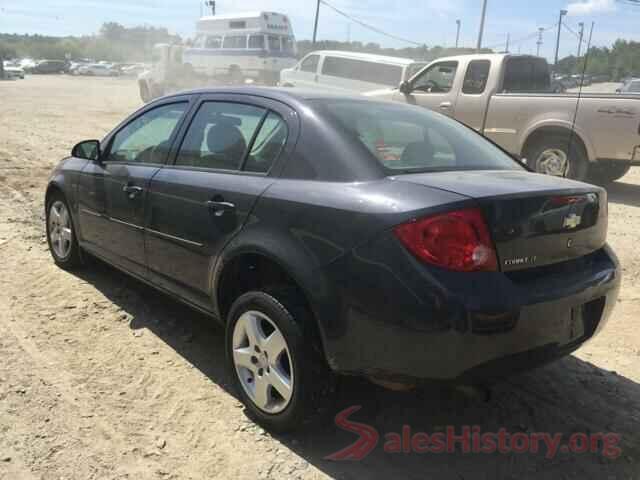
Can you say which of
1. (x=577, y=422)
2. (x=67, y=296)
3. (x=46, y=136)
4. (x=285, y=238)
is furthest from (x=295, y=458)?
(x=46, y=136)

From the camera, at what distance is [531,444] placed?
284 centimetres

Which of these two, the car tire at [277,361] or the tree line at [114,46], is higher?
the tree line at [114,46]

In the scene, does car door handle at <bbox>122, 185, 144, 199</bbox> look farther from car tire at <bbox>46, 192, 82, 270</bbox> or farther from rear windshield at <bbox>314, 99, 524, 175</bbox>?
rear windshield at <bbox>314, 99, 524, 175</bbox>

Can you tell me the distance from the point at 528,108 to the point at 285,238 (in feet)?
24.5

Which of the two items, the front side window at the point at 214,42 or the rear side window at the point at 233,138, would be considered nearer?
the rear side window at the point at 233,138

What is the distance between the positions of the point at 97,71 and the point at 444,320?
68.5 metres

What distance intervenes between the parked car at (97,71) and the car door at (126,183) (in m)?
65.1

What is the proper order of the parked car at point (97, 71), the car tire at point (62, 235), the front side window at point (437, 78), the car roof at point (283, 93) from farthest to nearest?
1. the parked car at point (97, 71)
2. the front side window at point (437, 78)
3. the car tire at point (62, 235)
4. the car roof at point (283, 93)

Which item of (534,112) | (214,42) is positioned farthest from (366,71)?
(214,42)

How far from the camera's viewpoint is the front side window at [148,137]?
3.81 meters

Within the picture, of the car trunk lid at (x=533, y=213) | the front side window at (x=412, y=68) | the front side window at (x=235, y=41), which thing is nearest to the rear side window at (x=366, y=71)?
the front side window at (x=412, y=68)

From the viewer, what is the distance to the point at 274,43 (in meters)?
24.7

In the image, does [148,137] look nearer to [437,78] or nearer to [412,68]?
[437,78]

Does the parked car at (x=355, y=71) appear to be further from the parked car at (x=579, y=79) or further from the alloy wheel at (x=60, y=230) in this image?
the alloy wheel at (x=60, y=230)
